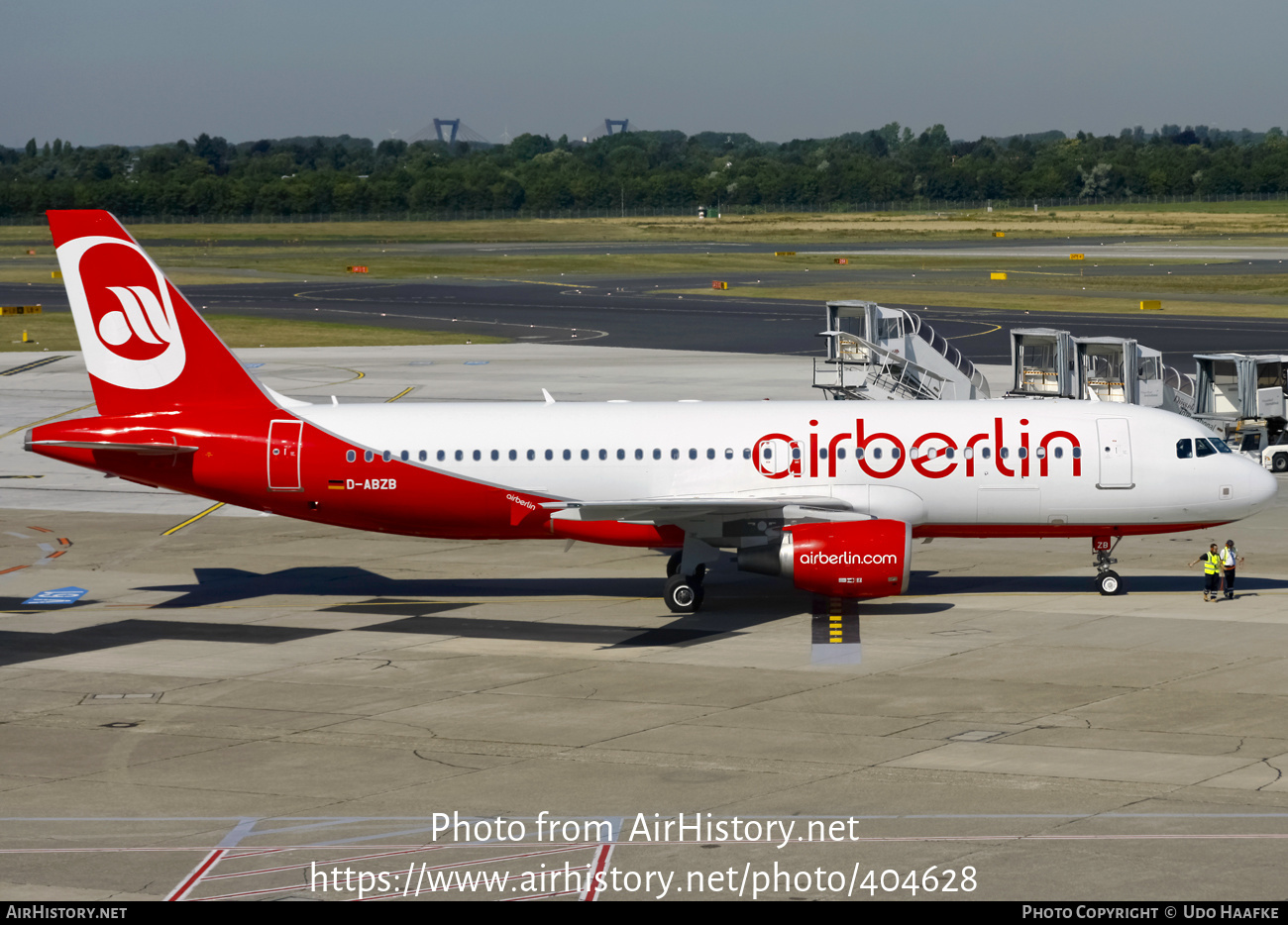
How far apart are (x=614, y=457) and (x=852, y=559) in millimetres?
6960

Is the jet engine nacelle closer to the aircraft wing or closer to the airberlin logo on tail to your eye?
the aircraft wing

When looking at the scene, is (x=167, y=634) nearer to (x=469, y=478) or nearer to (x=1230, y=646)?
(x=469, y=478)

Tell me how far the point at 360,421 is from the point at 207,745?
13405 millimetres

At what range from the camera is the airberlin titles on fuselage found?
37062mm

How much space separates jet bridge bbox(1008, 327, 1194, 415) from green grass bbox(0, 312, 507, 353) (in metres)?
51.5

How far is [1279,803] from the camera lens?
22203 millimetres

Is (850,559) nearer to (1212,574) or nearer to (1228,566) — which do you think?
(1212,574)

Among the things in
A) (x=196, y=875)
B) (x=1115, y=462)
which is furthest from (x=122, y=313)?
(x=1115, y=462)

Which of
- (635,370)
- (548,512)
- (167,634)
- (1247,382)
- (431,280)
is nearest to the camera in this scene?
(167,634)

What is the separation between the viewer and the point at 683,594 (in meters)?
36.8

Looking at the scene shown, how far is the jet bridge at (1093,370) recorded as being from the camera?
57.0 meters

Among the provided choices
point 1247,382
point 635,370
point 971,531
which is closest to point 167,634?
point 971,531

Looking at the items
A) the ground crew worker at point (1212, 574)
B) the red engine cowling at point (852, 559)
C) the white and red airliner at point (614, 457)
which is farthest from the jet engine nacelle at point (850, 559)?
the ground crew worker at point (1212, 574)

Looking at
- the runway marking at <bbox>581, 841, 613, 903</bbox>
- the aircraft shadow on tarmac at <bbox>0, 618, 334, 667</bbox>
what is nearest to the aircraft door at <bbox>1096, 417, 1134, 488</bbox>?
the aircraft shadow on tarmac at <bbox>0, 618, 334, 667</bbox>
